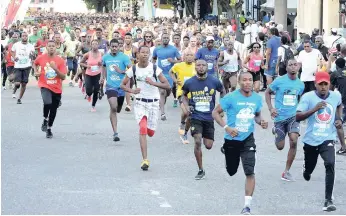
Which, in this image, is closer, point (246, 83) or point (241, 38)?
point (246, 83)

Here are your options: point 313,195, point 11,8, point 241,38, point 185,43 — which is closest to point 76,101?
point 185,43

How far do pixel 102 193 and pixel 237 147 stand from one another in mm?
1732

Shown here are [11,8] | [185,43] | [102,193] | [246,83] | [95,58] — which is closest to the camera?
[246,83]

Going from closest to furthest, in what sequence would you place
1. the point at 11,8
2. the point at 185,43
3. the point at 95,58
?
1. the point at 95,58
2. the point at 185,43
3. the point at 11,8

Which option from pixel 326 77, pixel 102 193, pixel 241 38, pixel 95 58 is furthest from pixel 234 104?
pixel 241 38

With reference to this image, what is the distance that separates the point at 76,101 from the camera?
24.5 metres

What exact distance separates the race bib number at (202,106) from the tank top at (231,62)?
9072 mm

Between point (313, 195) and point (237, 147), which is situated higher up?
point (237, 147)

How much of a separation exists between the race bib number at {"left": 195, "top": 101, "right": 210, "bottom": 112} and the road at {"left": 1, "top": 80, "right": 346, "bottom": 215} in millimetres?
834

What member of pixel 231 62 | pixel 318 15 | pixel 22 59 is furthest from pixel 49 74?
pixel 318 15

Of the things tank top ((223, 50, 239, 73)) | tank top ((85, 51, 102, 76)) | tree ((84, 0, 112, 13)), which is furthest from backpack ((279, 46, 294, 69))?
tree ((84, 0, 112, 13))

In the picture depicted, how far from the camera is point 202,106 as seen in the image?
13.1 m

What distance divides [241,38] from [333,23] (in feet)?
33.1

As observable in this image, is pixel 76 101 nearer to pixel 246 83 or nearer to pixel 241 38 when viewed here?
pixel 246 83
